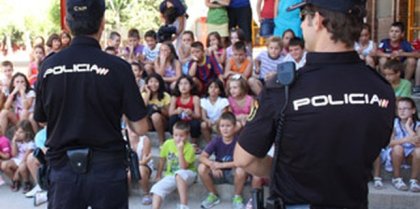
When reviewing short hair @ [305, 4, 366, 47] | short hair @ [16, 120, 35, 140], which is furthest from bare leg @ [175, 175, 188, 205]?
short hair @ [305, 4, 366, 47]

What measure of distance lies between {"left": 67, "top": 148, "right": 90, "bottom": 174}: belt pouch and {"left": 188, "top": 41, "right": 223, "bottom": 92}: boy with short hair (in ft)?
14.3

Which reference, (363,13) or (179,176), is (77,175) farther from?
(179,176)

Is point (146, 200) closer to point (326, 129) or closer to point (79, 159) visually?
point (79, 159)

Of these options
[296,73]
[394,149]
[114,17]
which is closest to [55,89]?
[296,73]

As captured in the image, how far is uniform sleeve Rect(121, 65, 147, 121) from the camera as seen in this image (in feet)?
9.02

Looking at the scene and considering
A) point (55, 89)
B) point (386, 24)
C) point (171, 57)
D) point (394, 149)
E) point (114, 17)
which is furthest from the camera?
point (114, 17)

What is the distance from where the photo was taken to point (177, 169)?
5.44 metres

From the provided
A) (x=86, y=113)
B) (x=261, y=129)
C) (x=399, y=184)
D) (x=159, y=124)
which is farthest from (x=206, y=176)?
(x=261, y=129)

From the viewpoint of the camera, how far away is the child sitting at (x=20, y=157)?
19.8 ft

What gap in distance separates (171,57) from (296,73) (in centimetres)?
561

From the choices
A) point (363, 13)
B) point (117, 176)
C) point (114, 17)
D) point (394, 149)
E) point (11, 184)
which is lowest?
point (11, 184)

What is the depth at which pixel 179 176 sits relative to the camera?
5.27 metres

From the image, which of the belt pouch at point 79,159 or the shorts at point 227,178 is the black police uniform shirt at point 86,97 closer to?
the belt pouch at point 79,159

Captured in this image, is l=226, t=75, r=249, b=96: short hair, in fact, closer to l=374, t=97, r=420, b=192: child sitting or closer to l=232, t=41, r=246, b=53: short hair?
l=232, t=41, r=246, b=53: short hair
